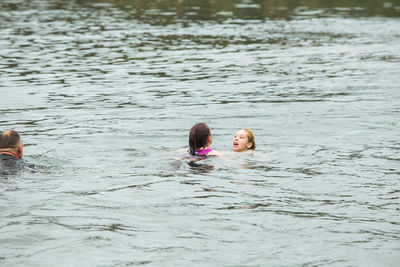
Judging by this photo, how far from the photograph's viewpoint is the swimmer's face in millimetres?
13797

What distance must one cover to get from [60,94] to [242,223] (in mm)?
12730

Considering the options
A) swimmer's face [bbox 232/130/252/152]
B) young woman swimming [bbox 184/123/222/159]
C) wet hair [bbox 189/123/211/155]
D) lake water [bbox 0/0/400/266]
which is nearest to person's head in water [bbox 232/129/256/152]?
swimmer's face [bbox 232/130/252/152]

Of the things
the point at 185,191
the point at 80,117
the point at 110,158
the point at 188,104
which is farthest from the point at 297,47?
the point at 185,191

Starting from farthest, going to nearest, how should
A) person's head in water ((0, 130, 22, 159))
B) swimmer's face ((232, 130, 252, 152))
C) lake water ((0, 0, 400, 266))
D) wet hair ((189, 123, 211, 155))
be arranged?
swimmer's face ((232, 130, 252, 152)) < wet hair ((189, 123, 211, 155)) < person's head in water ((0, 130, 22, 159)) < lake water ((0, 0, 400, 266))

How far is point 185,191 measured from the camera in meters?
11.2

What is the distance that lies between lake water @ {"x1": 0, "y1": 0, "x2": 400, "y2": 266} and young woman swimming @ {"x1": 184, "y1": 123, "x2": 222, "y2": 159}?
1.05 ft

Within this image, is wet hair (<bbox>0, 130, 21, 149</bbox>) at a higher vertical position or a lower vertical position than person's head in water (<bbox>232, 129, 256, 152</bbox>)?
higher

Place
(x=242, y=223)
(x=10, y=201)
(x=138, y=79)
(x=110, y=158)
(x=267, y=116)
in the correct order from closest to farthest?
(x=242, y=223) → (x=10, y=201) → (x=110, y=158) → (x=267, y=116) → (x=138, y=79)

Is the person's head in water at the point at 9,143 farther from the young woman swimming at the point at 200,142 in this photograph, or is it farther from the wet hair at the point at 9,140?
the young woman swimming at the point at 200,142

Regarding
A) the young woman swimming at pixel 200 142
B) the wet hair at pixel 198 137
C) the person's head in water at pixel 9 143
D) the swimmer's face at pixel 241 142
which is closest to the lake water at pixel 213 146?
the swimmer's face at pixel 241 142

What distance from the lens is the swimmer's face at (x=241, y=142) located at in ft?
45.3

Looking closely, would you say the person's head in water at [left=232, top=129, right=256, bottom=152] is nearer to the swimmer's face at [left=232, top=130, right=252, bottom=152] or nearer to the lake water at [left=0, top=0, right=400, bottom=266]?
the swimmer's face at [left=232, top=130, right=252, bottom=152]

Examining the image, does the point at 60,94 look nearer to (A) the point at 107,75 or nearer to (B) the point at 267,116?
(A) the point at 107,75

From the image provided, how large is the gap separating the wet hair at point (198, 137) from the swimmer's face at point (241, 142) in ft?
2.29
